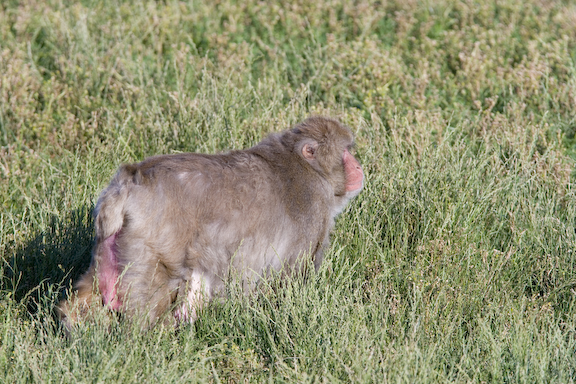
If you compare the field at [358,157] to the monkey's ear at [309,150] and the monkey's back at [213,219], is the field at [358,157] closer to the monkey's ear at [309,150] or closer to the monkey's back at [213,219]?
the monkey's back at [213,219]

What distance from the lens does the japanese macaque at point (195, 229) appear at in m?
3.73

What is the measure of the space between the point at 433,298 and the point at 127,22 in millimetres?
5159

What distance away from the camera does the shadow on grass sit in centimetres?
486

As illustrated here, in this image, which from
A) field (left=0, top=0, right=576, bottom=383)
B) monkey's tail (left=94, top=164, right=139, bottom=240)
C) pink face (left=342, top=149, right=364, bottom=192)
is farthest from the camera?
pink face (left=342, top=149, right=364, bottom=192)

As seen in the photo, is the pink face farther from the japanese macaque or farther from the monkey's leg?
the monkey's leg

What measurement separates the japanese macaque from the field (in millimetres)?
149

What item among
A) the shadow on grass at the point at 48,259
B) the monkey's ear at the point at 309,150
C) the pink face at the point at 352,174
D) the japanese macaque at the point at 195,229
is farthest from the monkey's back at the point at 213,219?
the shadow on grass at the point at 48,259

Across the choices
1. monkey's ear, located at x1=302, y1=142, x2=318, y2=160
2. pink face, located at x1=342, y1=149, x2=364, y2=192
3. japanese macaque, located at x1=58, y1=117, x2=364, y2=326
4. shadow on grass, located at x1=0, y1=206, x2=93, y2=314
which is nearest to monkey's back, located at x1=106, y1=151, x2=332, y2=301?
japanese macaque, located at x1=58, y1=117, x2=364, y2=326

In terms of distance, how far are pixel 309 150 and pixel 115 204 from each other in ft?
4.75

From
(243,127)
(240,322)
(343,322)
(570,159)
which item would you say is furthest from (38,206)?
(570,159)

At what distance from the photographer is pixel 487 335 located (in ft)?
13.0

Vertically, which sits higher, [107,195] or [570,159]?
[107,195]

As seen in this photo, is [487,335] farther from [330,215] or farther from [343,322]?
[330,215]

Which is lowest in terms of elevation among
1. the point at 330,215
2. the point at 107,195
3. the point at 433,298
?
the point at 433,298
